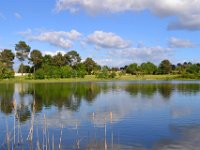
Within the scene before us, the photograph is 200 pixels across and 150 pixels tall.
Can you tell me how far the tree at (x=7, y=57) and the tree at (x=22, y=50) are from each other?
2.35 m

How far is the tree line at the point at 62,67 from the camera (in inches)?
5256

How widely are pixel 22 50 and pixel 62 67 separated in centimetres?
1730

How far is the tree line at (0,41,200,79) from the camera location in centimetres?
13350

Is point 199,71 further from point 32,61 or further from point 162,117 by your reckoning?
point 162,117

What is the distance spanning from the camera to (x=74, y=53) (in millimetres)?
159500

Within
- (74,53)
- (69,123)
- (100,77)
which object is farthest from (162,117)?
(74,53)

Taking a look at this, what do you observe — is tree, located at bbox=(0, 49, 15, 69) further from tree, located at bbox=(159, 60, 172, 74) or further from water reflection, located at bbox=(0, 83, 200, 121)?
tree, located at bbox=(159, 60, 172, 74)

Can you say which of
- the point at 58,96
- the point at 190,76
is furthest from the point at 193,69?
the point at 58,96

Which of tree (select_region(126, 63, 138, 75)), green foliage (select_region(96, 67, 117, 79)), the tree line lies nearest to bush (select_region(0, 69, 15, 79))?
the tree line

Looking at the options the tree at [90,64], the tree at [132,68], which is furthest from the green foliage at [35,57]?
the tree at [132,68]

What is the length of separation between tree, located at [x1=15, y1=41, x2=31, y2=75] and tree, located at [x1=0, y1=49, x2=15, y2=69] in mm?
2355

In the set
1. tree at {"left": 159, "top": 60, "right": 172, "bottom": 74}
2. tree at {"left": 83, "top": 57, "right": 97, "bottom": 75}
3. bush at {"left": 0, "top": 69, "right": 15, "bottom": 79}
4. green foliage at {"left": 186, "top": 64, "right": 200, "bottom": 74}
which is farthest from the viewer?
tree at {"left": 159, "top": 60, "right": 172, "bottom": 74}

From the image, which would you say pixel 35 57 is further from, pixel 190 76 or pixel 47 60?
pixel 190 76

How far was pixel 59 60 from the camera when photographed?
15362 centimetres
